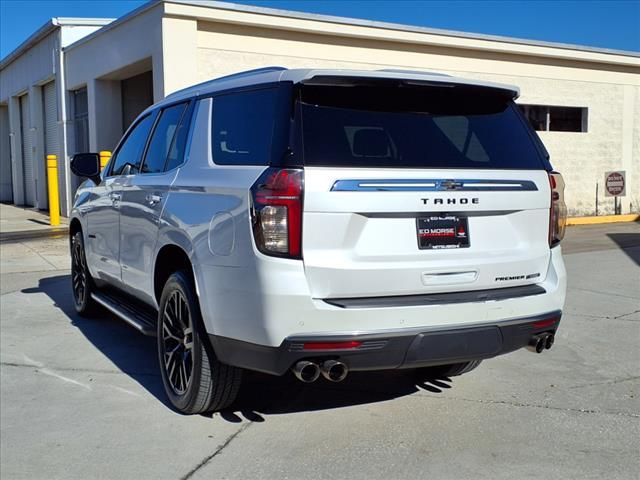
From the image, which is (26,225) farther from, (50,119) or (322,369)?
(322,369)

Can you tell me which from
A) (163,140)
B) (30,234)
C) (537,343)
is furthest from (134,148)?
(30,234)

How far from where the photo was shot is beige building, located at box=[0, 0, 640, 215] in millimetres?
13297

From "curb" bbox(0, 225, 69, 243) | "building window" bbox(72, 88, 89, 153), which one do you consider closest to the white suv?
"curb" bbox(0, 225, 69, 243)

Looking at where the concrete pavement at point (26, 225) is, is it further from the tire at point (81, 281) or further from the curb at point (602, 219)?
the curb at point (602, 219)

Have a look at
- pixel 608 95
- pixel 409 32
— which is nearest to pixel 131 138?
pixel 409 32

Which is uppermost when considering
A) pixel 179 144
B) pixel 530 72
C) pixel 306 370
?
pixel 530 72

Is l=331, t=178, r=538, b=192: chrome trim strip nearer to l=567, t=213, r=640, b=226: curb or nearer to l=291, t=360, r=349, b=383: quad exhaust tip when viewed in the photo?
l=291, t=360, r=349, b=383: quad exhaust tip

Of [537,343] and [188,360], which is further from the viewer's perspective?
[188,360]

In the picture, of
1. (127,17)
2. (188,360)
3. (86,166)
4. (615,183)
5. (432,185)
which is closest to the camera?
(432,185)

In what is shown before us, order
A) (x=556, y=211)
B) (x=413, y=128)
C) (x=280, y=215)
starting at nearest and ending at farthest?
(x=280, y=215)
(x=413, y=128)
(x=556, y=211)

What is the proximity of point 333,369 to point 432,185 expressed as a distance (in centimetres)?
106

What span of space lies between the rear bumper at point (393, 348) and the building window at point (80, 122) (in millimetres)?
15877

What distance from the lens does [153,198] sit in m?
4.69

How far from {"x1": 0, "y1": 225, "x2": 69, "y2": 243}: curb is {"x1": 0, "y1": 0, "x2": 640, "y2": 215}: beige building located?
2355 millimetres
